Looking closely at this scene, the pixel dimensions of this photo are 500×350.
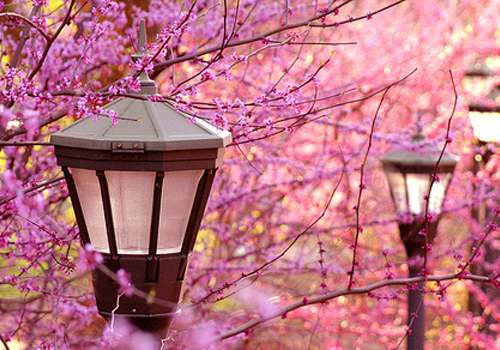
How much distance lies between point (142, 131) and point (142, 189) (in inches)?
8.0

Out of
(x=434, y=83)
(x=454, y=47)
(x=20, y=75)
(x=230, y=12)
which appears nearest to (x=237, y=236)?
(x=230, y=12)

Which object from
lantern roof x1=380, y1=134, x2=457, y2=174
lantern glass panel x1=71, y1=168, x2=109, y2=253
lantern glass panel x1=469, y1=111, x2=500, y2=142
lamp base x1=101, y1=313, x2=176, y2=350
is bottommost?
lantern glass panel x1=469, y1=111, x2=500, y2=142

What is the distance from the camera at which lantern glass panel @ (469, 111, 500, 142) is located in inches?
293

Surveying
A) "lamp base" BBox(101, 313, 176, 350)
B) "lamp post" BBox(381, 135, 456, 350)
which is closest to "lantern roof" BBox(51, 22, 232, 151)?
"lamp base" BBox(101, 313, 176, 350)

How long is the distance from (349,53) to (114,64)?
23.7 ft

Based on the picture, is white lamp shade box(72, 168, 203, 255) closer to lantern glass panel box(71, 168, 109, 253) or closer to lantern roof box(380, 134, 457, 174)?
lantern glass panel box(71, 168, 109, 253)

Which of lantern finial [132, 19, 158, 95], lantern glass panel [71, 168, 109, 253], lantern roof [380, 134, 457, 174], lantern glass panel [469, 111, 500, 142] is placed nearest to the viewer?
lantern glass panel [71, 168, 109, 253]

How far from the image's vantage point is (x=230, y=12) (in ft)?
18.5

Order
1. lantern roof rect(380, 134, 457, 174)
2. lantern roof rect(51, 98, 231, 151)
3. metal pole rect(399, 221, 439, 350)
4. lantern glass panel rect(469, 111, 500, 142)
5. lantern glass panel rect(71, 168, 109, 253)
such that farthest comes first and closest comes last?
lantern glass panel rect(469, 111, 500, 142) < lantern roof rect(380, 134, 457, 174) < metal pole rect(399, 221, 439, 350) < lantern glass panel rect(71, 168, 109, 253) < lantern roof rect(51, 98, 231, 151)

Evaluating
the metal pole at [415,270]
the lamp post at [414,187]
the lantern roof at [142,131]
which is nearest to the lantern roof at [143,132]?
the lantern roof at [142,131]

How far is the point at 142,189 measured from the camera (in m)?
2.18

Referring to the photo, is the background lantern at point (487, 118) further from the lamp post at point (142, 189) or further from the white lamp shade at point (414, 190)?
the lamp post at point (142, 189)

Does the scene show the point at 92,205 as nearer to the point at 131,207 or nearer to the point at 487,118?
the point at 131,207

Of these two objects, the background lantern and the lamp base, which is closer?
the lamp base
